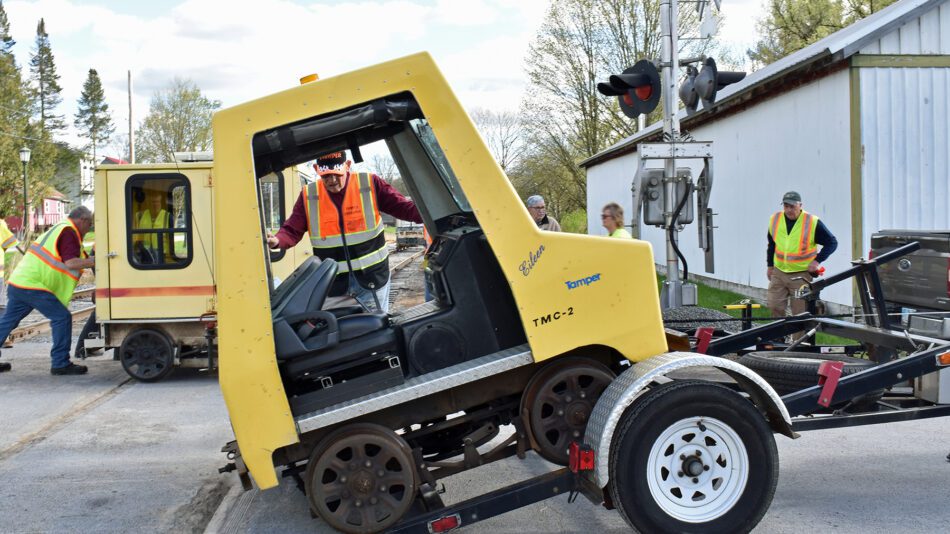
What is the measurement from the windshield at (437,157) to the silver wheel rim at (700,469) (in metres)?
1.53

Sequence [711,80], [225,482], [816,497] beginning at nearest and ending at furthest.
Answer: [816,497]
[225,482]
[711,80]

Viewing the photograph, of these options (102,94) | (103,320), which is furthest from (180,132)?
(103,320)

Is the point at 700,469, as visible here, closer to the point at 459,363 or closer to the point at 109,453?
the point at 459,363

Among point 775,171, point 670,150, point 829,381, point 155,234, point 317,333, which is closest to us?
point 317,333

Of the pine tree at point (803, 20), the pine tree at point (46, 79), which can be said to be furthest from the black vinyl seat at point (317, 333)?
the pine tree at point (46, 79)

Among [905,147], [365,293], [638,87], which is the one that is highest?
[638,87]

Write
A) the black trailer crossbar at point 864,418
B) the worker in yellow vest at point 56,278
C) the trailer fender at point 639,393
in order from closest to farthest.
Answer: the trailer fender at point 639,393, the black trailer crossbar at point 864,418, the worker in yellow vest at point 56,278

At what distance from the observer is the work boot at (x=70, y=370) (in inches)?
372

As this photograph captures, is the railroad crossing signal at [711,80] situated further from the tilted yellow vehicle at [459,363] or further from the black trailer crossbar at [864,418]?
the tilted yellow vehicle at [459,363]

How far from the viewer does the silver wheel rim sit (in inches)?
155

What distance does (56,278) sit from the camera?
9.42 metres

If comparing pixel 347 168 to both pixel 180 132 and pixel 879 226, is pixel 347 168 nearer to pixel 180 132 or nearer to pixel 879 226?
pixel 879 226

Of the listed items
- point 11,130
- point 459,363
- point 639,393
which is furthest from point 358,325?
point 11,130

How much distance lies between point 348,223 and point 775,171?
10.7m
